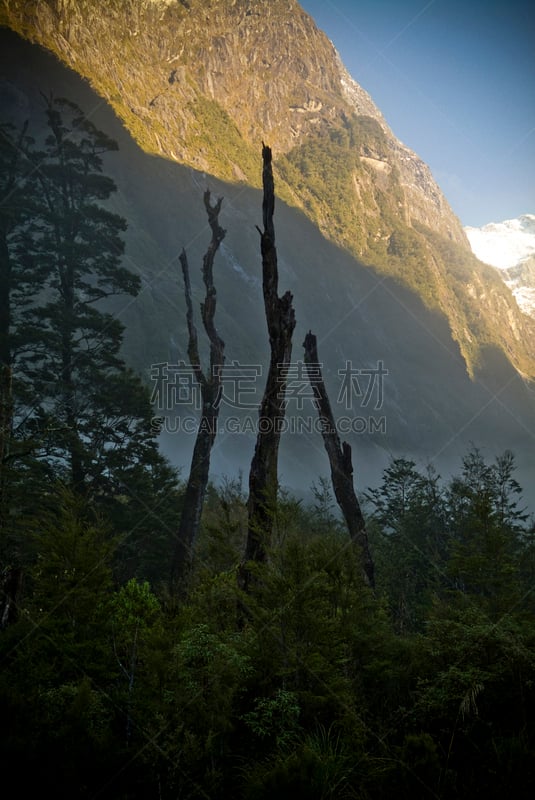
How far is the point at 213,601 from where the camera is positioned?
18.6 feet

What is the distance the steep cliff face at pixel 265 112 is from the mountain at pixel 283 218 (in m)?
0.56

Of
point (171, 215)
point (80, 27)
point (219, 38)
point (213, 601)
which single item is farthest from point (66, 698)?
point (219, 38)

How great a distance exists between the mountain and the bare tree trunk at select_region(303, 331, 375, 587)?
42.7 metres

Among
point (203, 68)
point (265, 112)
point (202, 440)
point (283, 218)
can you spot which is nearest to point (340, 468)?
point (202, 440)

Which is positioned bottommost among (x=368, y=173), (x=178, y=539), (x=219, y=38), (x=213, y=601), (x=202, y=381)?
(x=178, y=539)

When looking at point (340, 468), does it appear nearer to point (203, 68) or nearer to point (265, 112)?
point (203, 68)

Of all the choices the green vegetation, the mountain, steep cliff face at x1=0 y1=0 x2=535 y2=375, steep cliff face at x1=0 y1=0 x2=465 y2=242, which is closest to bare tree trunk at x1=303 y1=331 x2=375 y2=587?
the green vegetation

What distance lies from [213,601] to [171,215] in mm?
102032

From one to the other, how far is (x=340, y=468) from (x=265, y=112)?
16717 centimetres

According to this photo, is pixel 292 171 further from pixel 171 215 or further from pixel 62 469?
pixel 62 469

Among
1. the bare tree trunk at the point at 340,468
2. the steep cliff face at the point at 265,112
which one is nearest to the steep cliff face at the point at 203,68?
the steep cliff face at the point at 265,112

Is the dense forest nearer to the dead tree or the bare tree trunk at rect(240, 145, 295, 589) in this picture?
the bare tree trunk at rect(240, 145, 295, 589)

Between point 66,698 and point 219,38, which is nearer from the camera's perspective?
point 66,698

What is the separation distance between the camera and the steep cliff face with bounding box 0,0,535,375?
102206 millimetres
